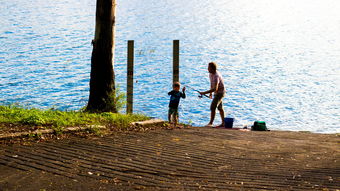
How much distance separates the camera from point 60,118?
1195 centimetres

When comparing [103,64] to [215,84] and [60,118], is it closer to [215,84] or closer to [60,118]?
[60,118]

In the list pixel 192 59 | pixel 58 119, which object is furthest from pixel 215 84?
pixel 192 59


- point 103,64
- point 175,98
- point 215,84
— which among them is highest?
point 103,64

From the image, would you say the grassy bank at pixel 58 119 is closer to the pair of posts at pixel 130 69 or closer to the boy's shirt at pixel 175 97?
the boy's shirt at pixel 175 97

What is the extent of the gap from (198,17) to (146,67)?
1029 inches

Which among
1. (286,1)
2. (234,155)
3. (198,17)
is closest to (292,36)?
(198,17)

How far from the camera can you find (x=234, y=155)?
33.0 feet

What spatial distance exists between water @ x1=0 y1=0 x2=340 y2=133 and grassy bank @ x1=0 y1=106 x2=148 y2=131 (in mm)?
6080

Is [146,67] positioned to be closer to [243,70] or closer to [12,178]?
[243,70]

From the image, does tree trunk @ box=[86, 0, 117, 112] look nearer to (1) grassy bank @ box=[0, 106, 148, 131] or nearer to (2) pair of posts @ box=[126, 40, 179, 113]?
(1) grassy bank @ box=[0, 106, 148, 131]

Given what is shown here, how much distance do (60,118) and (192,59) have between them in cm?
2521

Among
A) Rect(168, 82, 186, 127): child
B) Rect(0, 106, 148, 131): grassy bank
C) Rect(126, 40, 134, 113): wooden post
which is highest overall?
Rect(126, 40, 134, 113): wooden post

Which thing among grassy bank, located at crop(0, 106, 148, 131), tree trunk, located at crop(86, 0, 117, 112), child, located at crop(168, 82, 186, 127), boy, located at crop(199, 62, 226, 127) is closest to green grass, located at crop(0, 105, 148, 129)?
grassy bank, located at crop(0, 106, 148, 131)

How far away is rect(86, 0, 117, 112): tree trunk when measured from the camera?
46.5 ft
